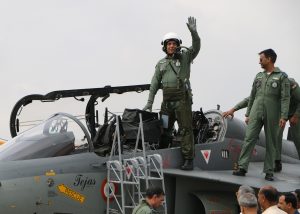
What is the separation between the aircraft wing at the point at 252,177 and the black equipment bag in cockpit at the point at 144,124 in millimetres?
747

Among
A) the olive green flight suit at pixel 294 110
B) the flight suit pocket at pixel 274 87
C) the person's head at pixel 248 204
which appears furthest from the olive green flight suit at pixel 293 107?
the person's head at pixel 248 204

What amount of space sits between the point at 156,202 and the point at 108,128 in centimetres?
306

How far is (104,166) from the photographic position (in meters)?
8.16

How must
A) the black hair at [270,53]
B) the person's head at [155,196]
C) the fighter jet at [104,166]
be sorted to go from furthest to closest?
the black hair at [270,53]
the fighter jet at [104,166]
the person's head at [155,196]

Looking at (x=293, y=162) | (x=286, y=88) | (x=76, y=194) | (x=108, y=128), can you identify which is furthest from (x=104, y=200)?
(x=293, y=162)

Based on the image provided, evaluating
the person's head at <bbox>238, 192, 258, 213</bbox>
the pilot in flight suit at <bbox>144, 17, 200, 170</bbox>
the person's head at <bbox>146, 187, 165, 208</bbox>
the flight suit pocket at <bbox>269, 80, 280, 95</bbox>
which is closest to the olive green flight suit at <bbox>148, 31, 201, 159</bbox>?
the pilot in flight suit at <bbox>144, 17, 200, 170</bbox>

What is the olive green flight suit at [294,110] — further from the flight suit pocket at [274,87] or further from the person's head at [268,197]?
the person's head at [268,197]

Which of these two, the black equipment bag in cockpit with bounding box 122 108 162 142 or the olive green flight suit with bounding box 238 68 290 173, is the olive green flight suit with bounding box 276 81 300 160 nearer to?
the olive green flight suit with bounding box 238 68 290 173

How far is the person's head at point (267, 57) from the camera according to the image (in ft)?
28.2

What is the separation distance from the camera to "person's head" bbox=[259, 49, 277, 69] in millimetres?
8609

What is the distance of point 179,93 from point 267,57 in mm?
1429

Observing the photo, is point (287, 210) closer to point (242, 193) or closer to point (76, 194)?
point (242, 193)

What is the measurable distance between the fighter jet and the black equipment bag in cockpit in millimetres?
15

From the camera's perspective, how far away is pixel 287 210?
553cm
